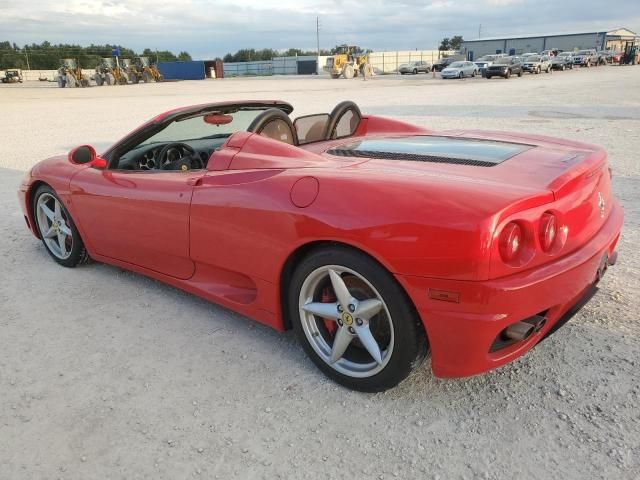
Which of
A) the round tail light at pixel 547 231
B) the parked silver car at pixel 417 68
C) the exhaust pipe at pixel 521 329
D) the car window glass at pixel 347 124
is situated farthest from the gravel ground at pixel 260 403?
the parked silver car at pixel 417 68

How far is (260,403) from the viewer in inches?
93.6

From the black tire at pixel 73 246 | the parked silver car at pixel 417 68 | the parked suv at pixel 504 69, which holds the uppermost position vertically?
the parked silver car at pixel 417 68

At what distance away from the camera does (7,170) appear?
8.32m

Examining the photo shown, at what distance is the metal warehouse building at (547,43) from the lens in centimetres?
8216

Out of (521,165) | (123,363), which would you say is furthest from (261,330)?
(521,165)

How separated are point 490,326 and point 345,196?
2.53 feet

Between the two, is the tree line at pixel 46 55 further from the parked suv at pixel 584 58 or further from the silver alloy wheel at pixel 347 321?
Result: the silver alloy wheel at pixel 347 321

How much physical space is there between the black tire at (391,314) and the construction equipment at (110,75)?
45.3 metres

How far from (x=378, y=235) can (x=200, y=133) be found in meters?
2.13

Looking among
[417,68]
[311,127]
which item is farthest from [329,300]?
[417,68]

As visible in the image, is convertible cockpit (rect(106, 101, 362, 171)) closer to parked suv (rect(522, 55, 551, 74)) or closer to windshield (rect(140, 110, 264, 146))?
windshield (rect(140, 110, 264, 146))

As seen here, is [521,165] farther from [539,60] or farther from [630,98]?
[539,60]

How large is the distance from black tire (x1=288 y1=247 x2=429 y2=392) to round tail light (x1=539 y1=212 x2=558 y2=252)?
565 millimetres

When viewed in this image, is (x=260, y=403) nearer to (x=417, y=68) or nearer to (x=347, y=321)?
(x=347, y=321)
